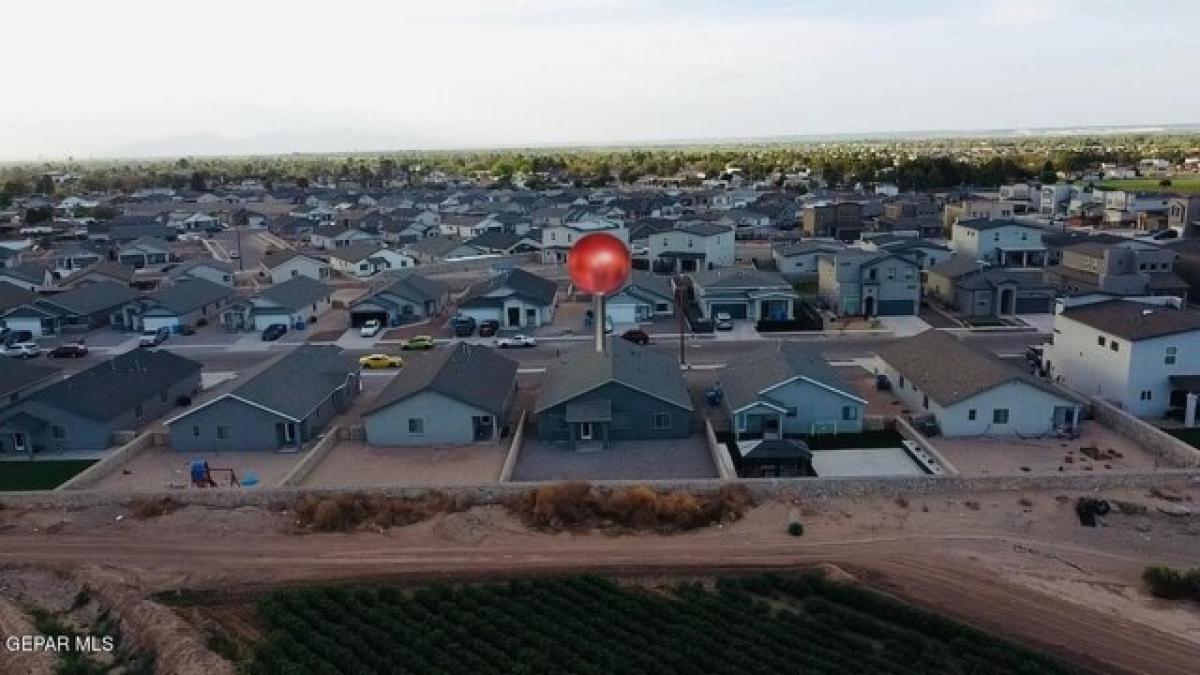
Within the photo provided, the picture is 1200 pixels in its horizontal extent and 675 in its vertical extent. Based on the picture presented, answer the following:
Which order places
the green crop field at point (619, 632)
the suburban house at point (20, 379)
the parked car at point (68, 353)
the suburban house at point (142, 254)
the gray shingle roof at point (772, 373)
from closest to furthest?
the green crop field at point (619, 632)
the gray shingle roof at point (772, 373)
the suburban house at point (20, 379)
the parked car at point (68, 353)
the suburban house at point (142, 254)

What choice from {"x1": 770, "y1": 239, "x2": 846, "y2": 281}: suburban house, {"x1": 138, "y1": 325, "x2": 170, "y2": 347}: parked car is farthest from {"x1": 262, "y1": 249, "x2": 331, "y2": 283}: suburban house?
{"x1": 770, "y1": 239, "x2": 846, "y2": 281}: suburban house

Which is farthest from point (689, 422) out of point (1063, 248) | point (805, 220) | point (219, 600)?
point (805, 220)

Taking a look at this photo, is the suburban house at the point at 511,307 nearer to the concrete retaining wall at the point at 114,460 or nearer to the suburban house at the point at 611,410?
the suburban house at the point at 611,410

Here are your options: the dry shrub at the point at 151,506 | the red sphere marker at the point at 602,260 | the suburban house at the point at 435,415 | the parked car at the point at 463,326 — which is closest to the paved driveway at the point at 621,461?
the suburban house at the point at 435,415

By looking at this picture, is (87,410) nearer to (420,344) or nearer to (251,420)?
(251,420)

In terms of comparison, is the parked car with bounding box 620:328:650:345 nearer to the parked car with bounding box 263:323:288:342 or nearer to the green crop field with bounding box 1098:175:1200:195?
the parked car with bounding box 263:323:288:342

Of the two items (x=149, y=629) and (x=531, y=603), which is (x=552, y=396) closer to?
(x=531, y=603)
